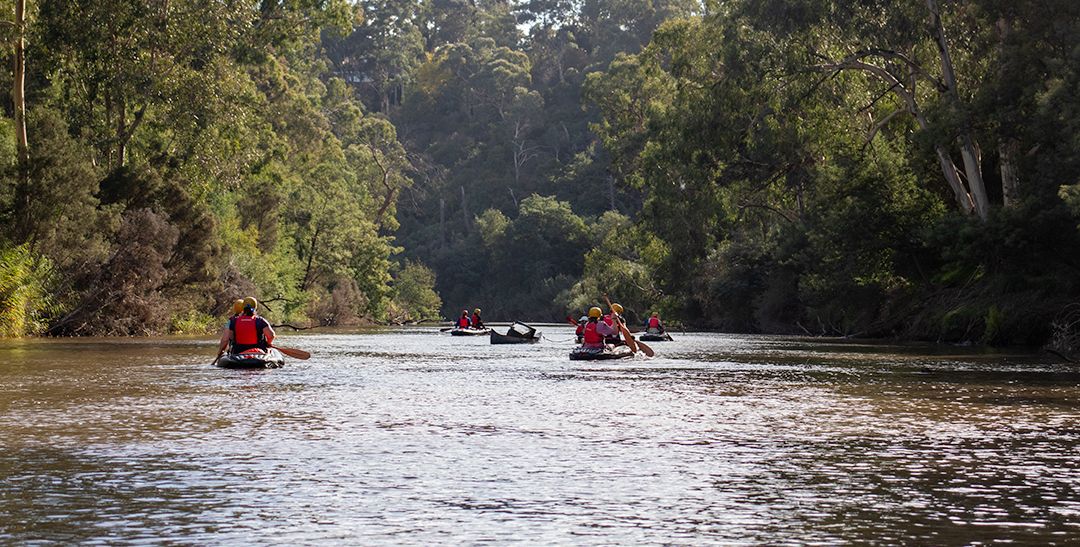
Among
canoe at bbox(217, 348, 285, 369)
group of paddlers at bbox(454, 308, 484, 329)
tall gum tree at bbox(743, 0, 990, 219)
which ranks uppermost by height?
tall gum tree at bbox(743, 0, 990, 219)

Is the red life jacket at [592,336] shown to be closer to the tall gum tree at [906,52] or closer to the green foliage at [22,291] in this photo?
the tall gum tree at [906,52]

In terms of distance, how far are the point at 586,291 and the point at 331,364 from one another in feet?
233

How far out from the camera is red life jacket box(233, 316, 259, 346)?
1217 inches

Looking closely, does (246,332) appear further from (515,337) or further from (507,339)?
(515,337)

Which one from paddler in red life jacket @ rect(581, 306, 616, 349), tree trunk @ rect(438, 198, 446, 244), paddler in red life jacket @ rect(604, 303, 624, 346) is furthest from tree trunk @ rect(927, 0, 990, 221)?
tree trunk @ rect(438, 198, 446, 244)

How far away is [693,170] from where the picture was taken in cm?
6431

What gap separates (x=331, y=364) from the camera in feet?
112

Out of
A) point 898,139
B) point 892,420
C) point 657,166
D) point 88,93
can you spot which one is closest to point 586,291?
point 657,166

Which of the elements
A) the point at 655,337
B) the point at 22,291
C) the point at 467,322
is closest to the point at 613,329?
the point at 655,337

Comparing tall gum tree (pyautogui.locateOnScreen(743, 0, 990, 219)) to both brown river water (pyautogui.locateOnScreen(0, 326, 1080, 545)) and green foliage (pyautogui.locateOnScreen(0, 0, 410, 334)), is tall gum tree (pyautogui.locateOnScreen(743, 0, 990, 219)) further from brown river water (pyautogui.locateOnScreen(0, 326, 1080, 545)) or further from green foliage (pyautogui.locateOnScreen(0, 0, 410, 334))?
green foliage (pyautogui.locateOnScreen(0, 0, 410, 334))

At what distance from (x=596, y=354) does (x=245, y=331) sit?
992cm

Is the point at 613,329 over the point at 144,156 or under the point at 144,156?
under

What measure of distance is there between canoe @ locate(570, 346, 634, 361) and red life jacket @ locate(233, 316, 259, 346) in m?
9.18

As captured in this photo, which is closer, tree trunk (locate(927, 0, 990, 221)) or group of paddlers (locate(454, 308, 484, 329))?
tree trunk (locate(927, 0, 990, 221))
